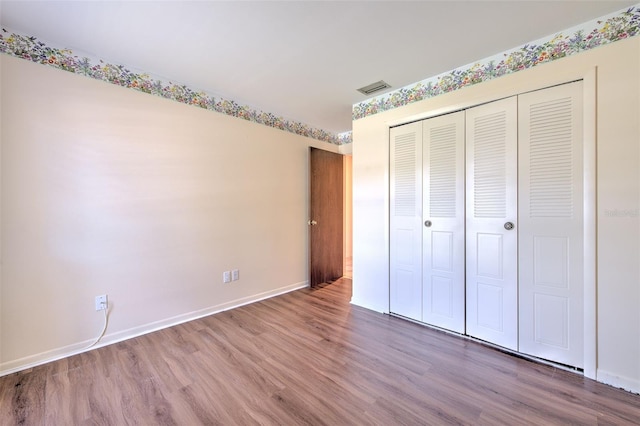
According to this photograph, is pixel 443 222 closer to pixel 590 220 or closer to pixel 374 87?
pixel 590 220

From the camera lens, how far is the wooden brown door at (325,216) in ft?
12.6

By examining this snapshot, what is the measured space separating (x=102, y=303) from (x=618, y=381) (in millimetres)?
3765

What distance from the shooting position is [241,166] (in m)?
3.11

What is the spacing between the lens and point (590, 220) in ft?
5.71

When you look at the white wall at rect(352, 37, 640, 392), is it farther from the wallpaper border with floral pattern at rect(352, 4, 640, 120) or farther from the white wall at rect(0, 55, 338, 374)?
the white wall at rect(0, 55, 338, 374)

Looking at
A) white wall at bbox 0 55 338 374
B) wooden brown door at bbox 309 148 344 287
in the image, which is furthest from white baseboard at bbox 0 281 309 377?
wooden brown door at bbox 309 148 344 287

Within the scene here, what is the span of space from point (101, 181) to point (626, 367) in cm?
398

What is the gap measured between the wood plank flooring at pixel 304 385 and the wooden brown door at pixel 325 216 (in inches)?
60.6

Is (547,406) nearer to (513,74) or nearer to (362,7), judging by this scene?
(513,74)

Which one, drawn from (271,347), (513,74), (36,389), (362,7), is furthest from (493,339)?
(36,389)

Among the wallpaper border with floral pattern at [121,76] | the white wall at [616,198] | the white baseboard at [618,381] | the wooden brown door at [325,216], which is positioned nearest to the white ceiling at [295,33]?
the wallpaper border with floral pattern at [121,76]

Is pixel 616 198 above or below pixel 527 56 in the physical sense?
below

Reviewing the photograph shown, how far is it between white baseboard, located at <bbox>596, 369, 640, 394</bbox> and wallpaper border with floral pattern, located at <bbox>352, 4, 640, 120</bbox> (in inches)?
84.6

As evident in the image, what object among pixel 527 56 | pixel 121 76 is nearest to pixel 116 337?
pixel 121 76
